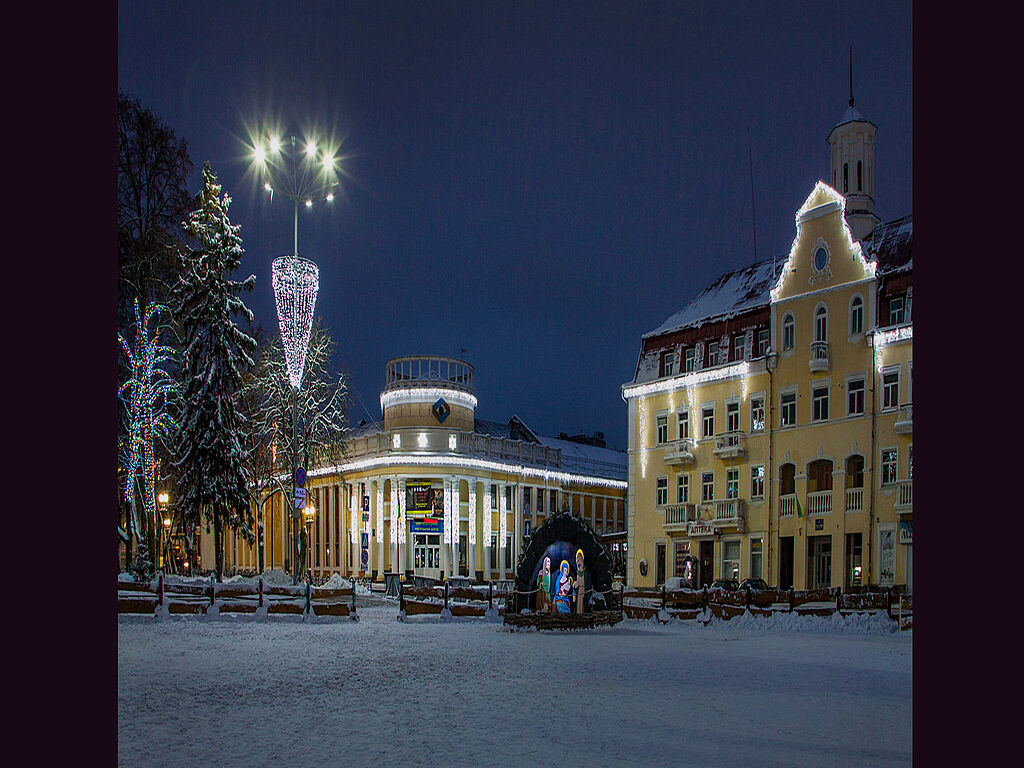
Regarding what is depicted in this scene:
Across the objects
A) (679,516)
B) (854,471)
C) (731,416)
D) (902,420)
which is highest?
(731,416)

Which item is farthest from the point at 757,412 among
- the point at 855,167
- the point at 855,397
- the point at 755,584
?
the point at 855,167

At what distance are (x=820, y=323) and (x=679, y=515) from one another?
11.9 m

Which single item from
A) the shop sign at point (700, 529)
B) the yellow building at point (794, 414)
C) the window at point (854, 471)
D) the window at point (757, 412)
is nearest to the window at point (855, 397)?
the yellow building at point (794, 414)

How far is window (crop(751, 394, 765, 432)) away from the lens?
41.2 meters

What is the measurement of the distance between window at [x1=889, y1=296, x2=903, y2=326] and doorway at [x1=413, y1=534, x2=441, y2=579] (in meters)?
35.7

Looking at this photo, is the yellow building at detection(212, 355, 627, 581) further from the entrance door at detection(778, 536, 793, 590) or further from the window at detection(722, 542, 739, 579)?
the entrance door at detection(778, 536, 793, 590)

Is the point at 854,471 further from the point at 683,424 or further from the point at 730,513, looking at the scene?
the point at 683,424

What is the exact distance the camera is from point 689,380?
44219 millimetres

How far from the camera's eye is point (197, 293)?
40.4m

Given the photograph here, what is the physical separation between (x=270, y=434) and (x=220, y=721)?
45.0 metres

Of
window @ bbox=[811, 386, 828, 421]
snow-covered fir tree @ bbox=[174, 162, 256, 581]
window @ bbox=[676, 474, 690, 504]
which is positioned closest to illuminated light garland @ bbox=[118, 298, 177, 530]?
snow-covered fir tree @ bbox=[174, 162, 256, 581]

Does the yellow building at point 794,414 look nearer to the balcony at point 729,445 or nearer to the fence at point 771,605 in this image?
the balcony at point 729,445

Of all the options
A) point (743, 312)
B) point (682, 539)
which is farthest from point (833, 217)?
point (682, 539)

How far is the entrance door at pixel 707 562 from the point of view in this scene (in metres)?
42.7
